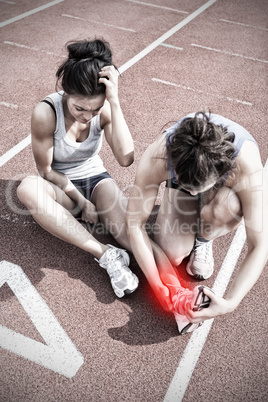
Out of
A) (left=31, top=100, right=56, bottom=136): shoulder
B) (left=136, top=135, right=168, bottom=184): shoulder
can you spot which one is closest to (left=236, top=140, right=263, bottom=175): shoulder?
(left=136, top=135, right=168, bottom=184): shoulder

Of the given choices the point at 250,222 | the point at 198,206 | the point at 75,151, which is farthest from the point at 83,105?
the point at 250,222

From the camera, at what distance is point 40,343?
211cm

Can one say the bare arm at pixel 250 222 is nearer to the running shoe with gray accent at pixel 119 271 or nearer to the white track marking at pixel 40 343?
the running shoe with gray accent at pixel 119 271

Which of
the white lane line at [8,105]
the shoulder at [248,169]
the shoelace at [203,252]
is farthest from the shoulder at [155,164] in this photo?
the white lane line at [8,105]

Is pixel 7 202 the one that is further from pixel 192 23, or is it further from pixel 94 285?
pixel 192 23

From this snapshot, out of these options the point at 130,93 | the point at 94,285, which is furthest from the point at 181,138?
the point at 130,93

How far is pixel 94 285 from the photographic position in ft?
8.12

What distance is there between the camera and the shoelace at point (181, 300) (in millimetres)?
2111

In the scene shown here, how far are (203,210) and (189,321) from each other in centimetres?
72

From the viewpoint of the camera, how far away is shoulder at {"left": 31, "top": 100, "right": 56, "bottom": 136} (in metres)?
2.31

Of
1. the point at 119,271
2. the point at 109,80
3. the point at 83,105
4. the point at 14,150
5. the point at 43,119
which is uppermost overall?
the point at 109,80

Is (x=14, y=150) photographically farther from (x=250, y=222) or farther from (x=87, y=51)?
(x=250, y=222)

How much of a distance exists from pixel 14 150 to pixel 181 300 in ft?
7.78

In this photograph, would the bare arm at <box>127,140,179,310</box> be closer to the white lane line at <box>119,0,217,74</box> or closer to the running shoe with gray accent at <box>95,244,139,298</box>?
the running shoe with gray accent at <box>95,244,139,298</box>
